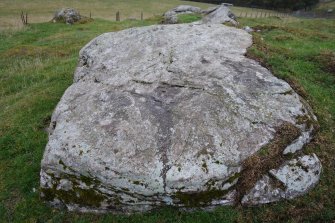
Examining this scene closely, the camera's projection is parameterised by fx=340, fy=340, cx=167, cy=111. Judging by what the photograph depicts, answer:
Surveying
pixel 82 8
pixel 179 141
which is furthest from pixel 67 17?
pixel 179 141

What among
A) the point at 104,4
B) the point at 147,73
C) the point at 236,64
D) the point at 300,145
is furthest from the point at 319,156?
the point at 104,4

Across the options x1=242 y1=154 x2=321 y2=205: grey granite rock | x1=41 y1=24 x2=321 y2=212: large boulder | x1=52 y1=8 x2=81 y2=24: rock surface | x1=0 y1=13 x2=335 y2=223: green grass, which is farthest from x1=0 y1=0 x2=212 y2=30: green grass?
x1=242 y1=154 x2=321 y2=205: grey granite rock

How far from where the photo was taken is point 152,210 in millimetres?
9414

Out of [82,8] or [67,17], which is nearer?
[67,17]

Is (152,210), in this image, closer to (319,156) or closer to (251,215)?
(251,215)

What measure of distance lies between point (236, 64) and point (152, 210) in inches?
243

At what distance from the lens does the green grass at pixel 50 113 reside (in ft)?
30.5

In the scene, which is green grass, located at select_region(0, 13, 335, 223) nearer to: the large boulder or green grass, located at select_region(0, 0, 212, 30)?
the large boulder

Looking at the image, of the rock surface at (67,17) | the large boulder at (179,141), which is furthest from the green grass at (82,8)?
the large boulder at (179,141)

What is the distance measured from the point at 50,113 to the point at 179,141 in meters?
7.66

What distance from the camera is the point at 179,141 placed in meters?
9.54

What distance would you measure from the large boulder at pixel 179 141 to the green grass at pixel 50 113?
342mm

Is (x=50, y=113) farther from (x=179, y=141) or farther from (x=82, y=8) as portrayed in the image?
(x=82, y=8)

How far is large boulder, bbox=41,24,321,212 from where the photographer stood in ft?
29.8
